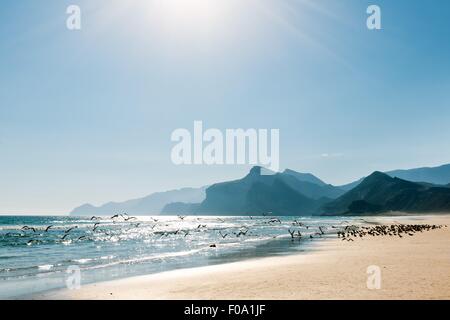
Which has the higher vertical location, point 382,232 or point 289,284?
point 289,284

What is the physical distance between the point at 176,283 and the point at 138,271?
8.19m

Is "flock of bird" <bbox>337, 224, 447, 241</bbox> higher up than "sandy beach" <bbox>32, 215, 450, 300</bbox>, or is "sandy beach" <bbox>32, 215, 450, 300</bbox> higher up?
"sandy beach" <bbox>32, 215, 450, 300</bbox>

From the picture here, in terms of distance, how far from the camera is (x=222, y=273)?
80.6 feet

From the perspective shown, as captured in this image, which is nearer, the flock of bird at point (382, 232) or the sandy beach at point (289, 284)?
the sandy beach at point (289, 284)

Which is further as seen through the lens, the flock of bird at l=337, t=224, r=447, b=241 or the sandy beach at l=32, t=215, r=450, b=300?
the flock of bird at l=337, t=224, r=447, b=241

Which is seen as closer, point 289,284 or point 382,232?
point 289,284

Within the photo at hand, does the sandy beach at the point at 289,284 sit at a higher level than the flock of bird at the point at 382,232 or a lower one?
higher
